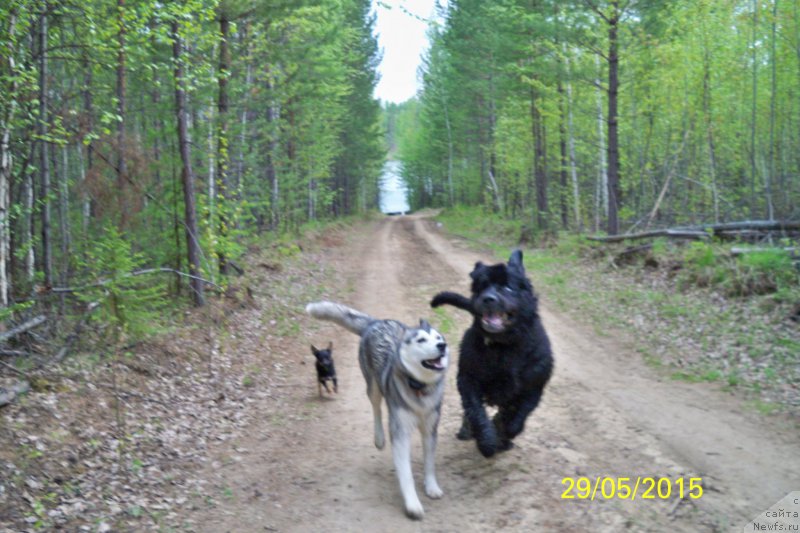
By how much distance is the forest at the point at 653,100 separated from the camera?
16.6 meters

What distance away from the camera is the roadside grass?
27.8ft

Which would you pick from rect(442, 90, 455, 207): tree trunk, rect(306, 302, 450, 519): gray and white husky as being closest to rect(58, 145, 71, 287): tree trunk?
rect(306, 302, 450, 519): gray and white husky

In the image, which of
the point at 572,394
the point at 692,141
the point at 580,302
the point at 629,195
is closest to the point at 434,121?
the point at 629,195

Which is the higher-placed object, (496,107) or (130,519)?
(496,107)

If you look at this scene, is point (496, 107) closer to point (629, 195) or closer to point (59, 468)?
point (629, 195)

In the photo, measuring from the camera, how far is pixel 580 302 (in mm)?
14109

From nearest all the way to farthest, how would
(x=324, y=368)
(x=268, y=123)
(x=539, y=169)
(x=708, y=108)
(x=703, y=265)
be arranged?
1. (x=324, y=368)
2. (x=703, y=265)
3. (x=268, y=123)
4. (x=708, y=108)
5. (x=539, y=169)

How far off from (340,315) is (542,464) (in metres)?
2.76

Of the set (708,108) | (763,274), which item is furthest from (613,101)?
(763,274)

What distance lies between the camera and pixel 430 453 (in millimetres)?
5340

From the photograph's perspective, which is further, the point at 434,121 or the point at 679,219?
the point at 434,121

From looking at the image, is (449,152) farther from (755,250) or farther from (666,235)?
(755,250)

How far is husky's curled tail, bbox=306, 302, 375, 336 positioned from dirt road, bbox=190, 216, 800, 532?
136cm

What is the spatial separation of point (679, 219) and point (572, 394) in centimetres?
1432
